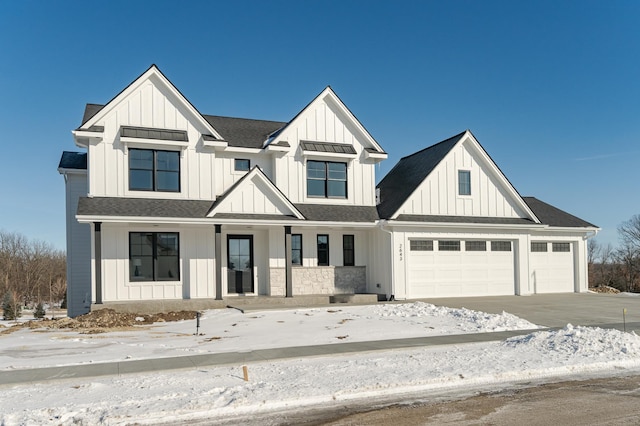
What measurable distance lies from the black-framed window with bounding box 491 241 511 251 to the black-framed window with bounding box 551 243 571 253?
2.90m

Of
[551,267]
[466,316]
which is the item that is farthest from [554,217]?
[466,316]

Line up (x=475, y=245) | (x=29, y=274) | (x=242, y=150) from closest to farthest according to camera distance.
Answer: (x=242, y=150) < (x=475, y=245) < (x=29, y=274)

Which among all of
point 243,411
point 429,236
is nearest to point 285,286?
point 429,236

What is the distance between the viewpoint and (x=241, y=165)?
22.5 metres

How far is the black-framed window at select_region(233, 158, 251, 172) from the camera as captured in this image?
73.8 ft

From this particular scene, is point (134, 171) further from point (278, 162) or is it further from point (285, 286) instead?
point (285, 286)

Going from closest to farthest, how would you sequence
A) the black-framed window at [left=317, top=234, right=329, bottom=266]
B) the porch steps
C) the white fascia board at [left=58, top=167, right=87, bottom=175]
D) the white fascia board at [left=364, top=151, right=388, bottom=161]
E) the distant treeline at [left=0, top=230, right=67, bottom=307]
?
the porch steps → the white fascia board at [left=58, top=167, right=87, bottom=175] → the black-framed window at [left=317, top=234, right=329, bottom=266] → the white fascia board at [left=364, top=151, right=388, bottom=161] → the distant treeline at [left=0, top=230, right=67, bottom=307]

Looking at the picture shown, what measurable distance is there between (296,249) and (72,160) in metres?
9.86

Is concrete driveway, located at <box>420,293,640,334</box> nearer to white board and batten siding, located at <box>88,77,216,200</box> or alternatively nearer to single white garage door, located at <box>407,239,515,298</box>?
single white garage door, located at <box>407,239,515,298</box>

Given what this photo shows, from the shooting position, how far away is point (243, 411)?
742 cm

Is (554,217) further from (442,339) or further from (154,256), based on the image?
(154,256)

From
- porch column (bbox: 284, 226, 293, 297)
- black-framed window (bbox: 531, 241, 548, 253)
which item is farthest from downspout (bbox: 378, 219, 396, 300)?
black-framed window (bbox: 531, 241, 548, 253)

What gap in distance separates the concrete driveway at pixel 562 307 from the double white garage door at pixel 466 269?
0.77 m

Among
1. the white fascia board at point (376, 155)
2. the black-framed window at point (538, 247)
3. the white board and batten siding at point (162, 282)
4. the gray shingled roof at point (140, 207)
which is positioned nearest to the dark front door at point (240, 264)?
the white board and batten siding at point (162, 282)
